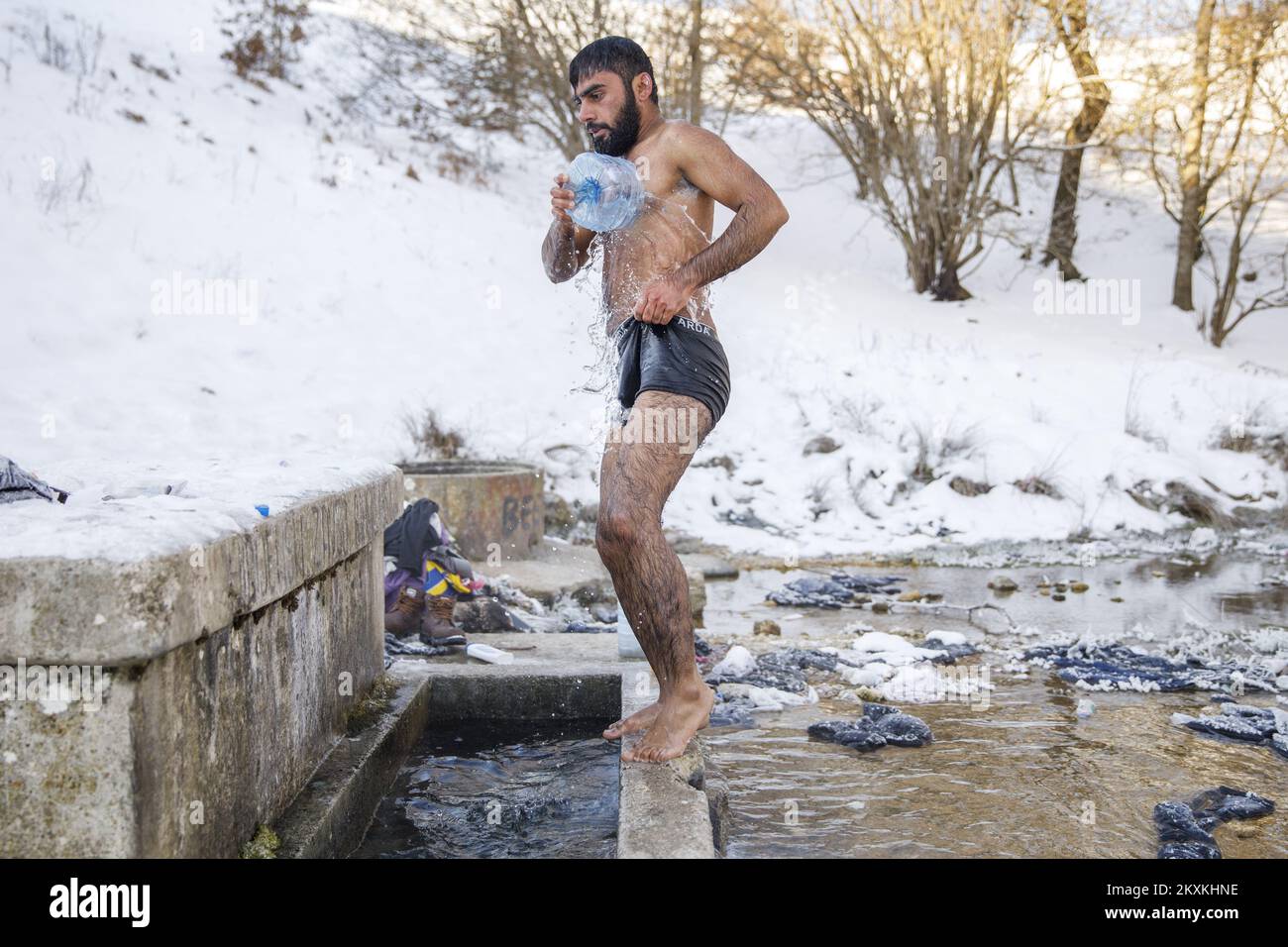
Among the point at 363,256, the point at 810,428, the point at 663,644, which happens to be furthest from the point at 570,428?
the point at 663,644

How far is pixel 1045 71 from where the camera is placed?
14484mm

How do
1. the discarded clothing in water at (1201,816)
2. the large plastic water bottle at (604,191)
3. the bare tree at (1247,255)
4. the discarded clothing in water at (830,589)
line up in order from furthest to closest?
the bare tree at (1247,255) → the discarded clothing in water at (830,589) → the large plastic water bottle at (604,191) → the discarded clothing in water at (1201,816)

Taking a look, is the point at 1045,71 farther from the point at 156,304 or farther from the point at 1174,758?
the point at 1174,758

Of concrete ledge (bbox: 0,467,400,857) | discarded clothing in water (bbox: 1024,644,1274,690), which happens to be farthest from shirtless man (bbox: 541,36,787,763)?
discarded clothing in water (bbox: 1024,644,1274,690)

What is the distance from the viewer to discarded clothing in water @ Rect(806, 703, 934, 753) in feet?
13.0

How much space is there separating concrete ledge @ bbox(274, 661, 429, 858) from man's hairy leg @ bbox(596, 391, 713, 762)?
2.35 feet

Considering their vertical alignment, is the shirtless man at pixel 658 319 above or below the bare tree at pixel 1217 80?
below

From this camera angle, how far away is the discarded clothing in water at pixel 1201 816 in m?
2.97

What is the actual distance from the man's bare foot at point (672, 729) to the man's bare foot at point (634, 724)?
0.10 metres

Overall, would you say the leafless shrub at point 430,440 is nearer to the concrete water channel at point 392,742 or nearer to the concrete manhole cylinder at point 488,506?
the concrete manhole cylinder at point 488,506

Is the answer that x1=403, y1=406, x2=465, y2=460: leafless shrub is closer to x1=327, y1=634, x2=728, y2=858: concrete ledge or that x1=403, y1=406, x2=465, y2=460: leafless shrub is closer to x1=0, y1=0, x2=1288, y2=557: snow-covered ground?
x1=0, y1=0, x2=1288, y2=557: snow-covered ground

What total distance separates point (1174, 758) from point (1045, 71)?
1272 cm

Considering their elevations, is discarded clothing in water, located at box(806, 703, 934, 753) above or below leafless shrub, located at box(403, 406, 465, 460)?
below

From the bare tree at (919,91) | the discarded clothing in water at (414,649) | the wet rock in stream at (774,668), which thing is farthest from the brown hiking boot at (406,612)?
the bare tree at (919,91)
